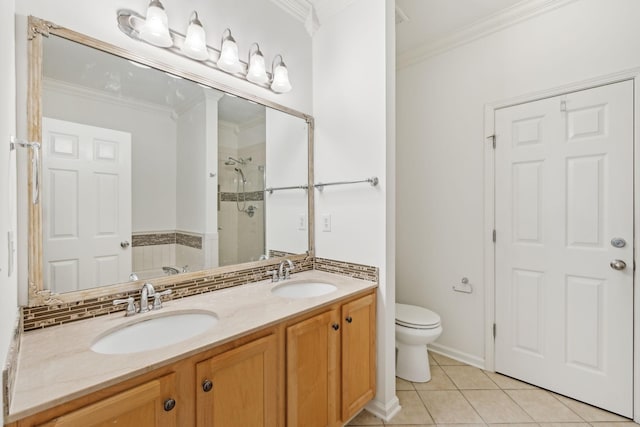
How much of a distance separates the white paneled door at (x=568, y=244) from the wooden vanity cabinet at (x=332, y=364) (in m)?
1.19

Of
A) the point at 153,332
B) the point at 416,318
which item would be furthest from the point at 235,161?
the point at 416,318

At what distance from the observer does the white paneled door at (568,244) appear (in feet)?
5.52

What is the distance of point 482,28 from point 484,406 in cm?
266

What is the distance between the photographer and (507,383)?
2023mm

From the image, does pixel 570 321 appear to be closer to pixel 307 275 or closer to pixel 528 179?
pixel 528 179

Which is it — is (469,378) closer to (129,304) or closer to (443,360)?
(443,360)

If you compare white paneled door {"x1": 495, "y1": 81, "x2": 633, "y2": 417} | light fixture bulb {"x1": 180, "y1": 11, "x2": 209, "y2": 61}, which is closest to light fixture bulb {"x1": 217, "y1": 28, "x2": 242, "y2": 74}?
light fixture bulb {"x1": 180, "y1": 11, "x2": 209, "y2": 61}

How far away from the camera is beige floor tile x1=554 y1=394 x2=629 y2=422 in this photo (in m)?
1.67

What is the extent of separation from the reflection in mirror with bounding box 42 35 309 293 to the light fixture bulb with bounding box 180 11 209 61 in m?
0.15

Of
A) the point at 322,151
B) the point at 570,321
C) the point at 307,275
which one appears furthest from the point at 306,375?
the point at 570,321

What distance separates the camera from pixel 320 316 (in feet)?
4.43

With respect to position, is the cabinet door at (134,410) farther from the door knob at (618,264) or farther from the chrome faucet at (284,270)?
the door knob at (618,264)

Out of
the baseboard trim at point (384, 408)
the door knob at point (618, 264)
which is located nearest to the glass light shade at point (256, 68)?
the baseboard trim at point (384, 408)

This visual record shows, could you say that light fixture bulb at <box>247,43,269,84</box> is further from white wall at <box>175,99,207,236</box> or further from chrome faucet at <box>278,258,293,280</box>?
chrome faucet at <box>278,258,293,280</box>
